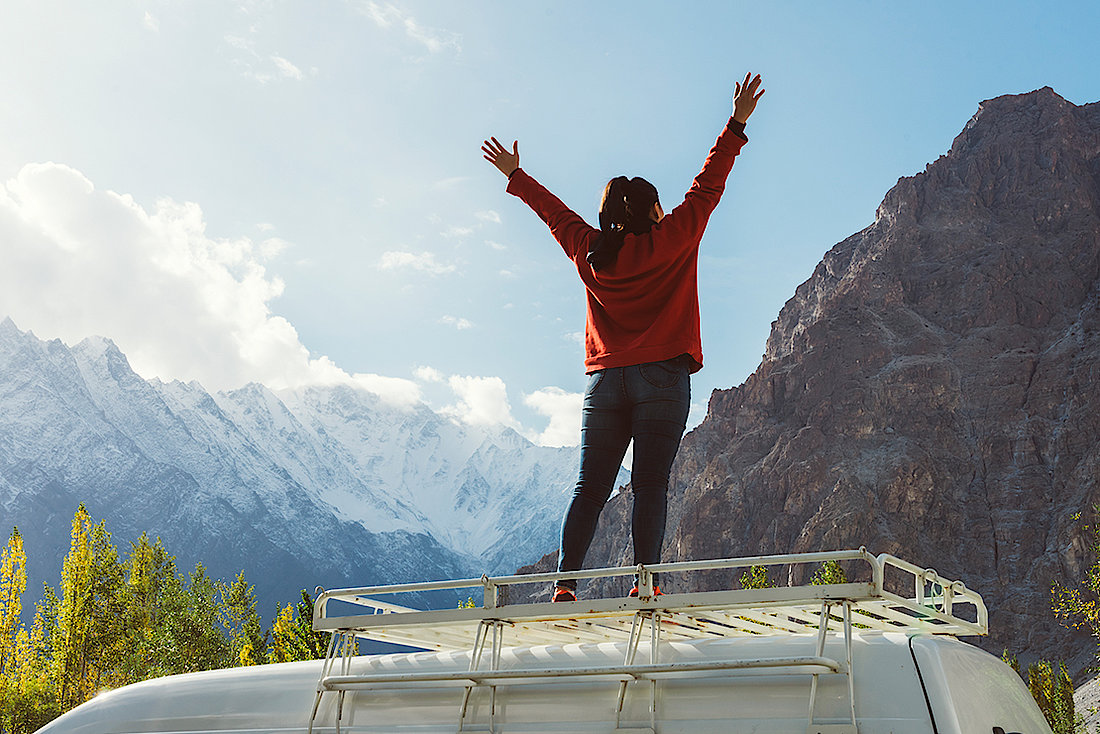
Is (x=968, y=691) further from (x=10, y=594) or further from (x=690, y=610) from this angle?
(x=10, y=594)

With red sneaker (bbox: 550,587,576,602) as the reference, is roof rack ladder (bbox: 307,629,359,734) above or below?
below

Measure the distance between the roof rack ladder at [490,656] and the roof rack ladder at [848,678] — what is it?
1.11 m

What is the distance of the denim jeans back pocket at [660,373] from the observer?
471cm

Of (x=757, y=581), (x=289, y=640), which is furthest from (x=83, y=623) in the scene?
(x=757, y=581)

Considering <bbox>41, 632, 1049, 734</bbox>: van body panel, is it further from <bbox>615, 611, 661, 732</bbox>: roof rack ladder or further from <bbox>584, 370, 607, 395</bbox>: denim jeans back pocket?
<bbox>584, 370, 607, 395</bbox>: denim jeans back pocket

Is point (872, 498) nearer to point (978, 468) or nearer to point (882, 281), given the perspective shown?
point (978, 468)

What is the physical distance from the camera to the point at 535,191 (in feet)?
18.9

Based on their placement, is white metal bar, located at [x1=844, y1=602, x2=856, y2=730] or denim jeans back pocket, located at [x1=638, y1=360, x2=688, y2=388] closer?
white metal bar, located at [x1=844, y1=602, x2=856, y2=730]

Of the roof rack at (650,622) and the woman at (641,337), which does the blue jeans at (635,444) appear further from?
the roof rack at (650,622)

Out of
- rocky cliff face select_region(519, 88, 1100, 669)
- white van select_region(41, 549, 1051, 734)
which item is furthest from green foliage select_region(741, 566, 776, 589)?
rocky cliff face select_region(519, 88, 1100, 669)

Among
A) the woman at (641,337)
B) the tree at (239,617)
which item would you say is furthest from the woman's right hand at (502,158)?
the tree at (239,617)

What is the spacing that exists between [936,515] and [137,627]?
88848 mm

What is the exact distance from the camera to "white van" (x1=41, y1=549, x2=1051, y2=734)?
2775 millimetres

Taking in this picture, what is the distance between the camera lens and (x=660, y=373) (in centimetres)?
472
